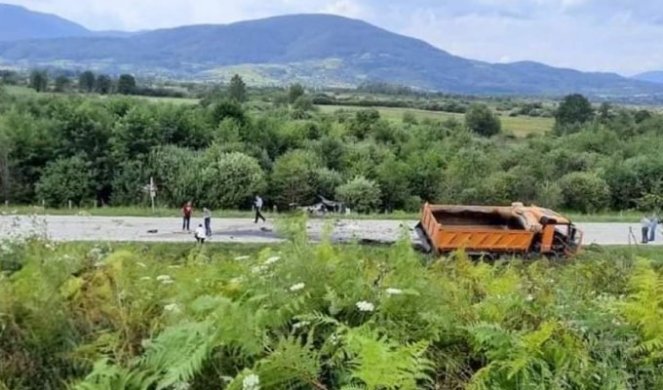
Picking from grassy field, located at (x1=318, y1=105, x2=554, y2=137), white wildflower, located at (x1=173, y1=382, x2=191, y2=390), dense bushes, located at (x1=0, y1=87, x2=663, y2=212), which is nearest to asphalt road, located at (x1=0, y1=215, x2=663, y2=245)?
dense bushes, located at (x1=0, y1=87, x2=663, y2=212)

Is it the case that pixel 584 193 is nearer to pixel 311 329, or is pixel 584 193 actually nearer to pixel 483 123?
pixel 483 123

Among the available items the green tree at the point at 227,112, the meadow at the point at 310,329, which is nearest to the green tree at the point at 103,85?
the green tree at the point at 227,112

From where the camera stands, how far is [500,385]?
9.36 feet

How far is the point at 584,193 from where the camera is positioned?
39031 millimetres

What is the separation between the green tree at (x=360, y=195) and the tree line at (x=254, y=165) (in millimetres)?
57

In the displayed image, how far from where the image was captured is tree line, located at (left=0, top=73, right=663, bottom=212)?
37.0 metres

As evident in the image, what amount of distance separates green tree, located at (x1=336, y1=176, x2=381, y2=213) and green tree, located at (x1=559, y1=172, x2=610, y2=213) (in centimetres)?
998

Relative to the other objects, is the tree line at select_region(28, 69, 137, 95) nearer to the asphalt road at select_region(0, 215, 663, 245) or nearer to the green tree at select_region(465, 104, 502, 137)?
the green tree at select_region(465, 104, 502, 137)

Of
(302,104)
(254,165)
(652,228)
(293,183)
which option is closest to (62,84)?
(302,104)

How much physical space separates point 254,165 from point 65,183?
30.5 ft

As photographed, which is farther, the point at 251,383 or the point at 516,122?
the point at 516,122

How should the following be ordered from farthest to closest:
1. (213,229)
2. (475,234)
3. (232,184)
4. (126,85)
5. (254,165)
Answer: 1. (126,85)
2. (254,165)
3. (232,184)
4. (213,229)
5. (475,234)

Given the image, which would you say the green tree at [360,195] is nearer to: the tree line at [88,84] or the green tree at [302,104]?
the green tree at [302,104]

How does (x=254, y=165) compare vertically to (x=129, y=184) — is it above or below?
above
